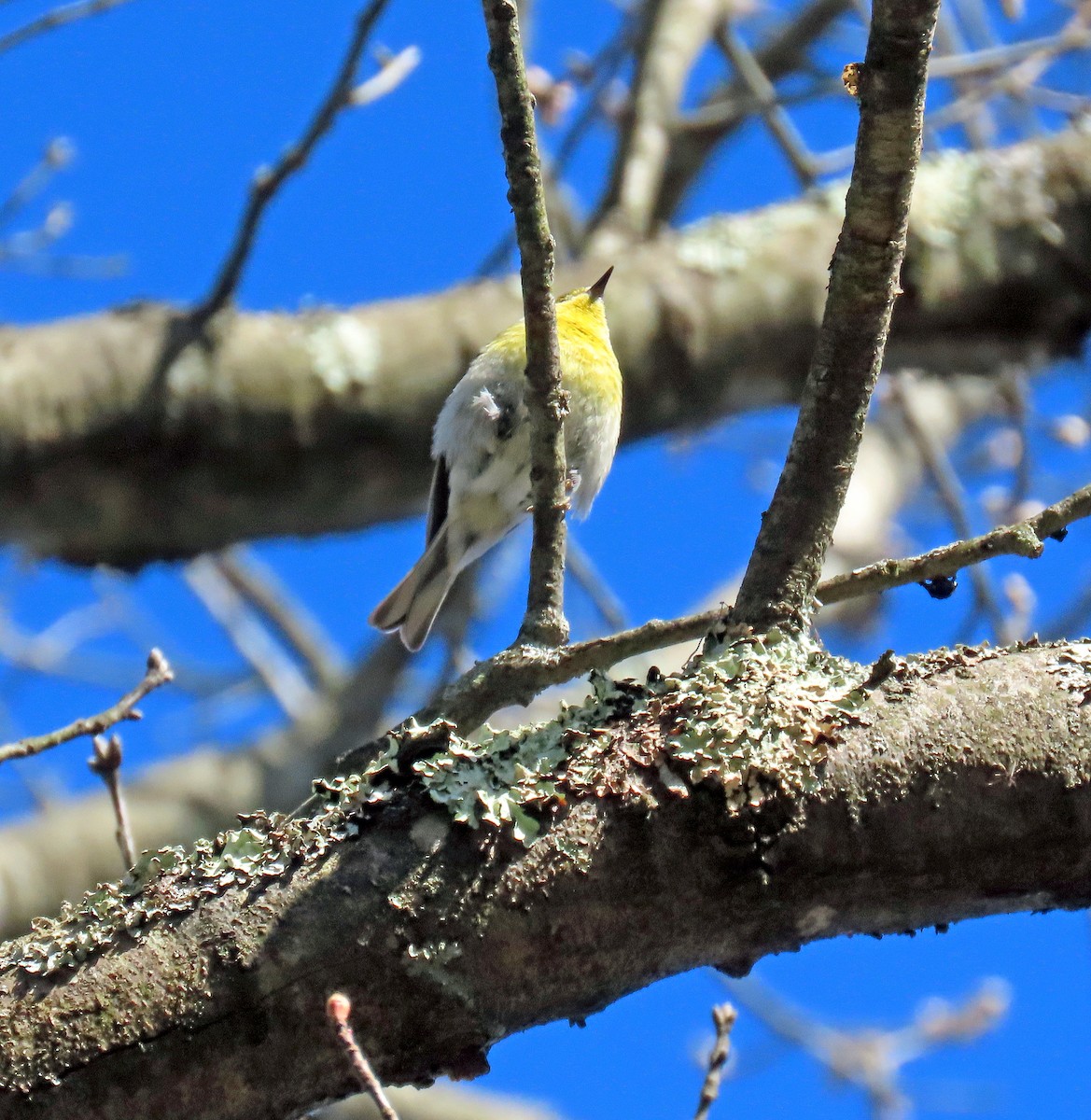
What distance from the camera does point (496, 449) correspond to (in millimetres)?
3451

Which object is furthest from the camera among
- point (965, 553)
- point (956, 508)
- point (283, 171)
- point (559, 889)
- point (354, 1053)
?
point (956, 508)

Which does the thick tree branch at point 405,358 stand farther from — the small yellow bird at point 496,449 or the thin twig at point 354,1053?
the thin twig at point 354,1053

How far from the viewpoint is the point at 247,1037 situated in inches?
50.3

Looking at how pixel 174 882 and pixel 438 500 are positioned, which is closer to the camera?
pixel 174 882

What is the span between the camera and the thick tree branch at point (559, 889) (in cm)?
128

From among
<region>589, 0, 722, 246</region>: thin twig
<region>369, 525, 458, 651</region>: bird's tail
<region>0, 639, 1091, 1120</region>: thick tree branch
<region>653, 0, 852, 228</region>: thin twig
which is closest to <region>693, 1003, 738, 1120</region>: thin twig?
<region>0, 639, 1091, 1120</region>: thick tree branch

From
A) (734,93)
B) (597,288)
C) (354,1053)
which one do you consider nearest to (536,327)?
(354,1053)

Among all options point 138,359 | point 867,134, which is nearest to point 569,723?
point 867,134

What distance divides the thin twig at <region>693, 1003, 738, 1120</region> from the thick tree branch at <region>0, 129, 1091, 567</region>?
2.11 metres

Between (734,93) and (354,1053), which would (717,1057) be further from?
(734,93)

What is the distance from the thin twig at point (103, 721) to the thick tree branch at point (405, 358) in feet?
4.43

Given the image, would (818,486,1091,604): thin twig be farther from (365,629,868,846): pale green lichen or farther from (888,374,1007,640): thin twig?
(888,374,1007,640): thin twig

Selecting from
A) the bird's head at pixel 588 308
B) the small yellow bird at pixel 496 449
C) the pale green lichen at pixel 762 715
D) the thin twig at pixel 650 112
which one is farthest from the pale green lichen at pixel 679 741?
the thin twig at pixel 650 112

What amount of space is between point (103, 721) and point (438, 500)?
5.97ft
